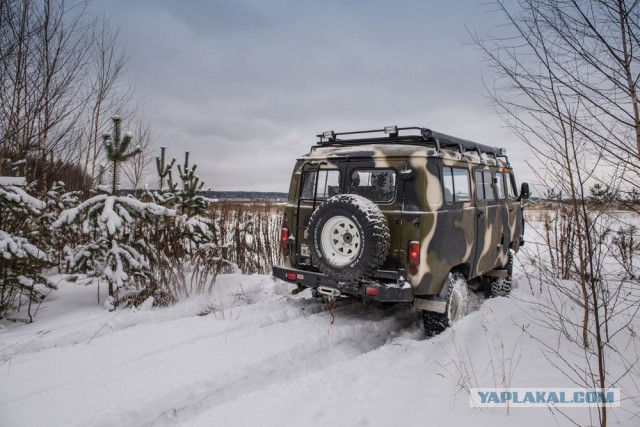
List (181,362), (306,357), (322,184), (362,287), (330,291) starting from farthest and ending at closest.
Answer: (322,184) < (330,291) < (362,287) < (306,357) < (181,362)

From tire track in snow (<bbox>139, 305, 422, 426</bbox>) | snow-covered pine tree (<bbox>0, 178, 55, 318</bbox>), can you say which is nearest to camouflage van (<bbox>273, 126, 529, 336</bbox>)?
tire track in snow (<bbox>139, 305, 422, 426</bbox>)

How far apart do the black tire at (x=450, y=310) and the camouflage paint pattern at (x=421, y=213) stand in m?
0.18

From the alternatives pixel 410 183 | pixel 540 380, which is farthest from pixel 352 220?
pixel 540 380

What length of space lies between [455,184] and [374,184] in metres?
1.12

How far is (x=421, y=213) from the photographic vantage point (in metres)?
4.50

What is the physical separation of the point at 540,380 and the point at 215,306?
166 inches

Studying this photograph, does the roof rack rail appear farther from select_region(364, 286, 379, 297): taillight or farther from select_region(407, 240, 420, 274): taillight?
select_region(364, 286, 379, 297): taillight

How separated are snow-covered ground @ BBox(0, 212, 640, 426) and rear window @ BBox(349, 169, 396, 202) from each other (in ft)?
5.48

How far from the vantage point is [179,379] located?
10.9 feet

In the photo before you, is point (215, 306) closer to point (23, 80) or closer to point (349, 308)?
point (349, 308)

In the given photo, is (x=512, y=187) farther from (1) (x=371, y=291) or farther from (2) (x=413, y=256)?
(1) (x=371, y=291)

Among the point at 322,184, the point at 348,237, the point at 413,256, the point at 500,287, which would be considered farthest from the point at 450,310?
the point at 500,287

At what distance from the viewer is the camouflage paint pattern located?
454 cm

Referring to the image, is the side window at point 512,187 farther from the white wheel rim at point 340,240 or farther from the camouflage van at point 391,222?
the white wheel rim at point 340,240
